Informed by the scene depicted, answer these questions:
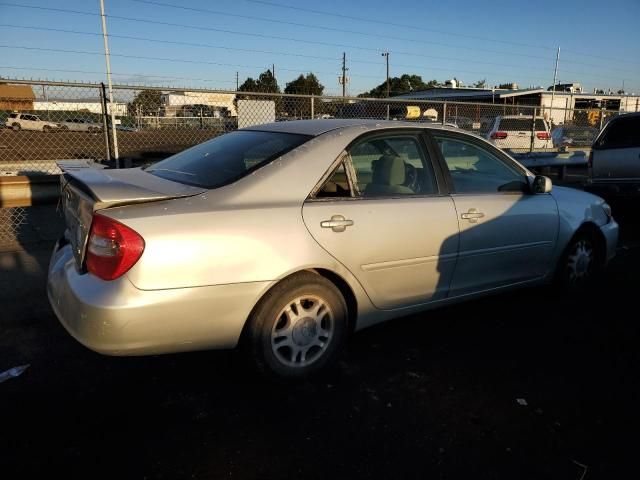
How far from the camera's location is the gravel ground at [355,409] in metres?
2.34

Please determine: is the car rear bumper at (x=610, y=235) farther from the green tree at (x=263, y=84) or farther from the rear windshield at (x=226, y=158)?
the green tree at (x=263, y=84)

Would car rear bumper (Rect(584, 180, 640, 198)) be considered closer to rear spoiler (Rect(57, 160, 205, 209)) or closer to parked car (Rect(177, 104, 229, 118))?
parked car (Rect(177, 104, 229, 118))

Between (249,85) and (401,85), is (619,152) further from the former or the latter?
(401,85)

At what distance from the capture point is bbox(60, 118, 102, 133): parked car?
338 inches

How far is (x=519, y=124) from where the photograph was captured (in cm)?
1449

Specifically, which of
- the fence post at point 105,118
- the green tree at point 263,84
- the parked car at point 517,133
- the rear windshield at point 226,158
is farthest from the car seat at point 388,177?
the green tree at point 263,84

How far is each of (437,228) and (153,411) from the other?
2.05m

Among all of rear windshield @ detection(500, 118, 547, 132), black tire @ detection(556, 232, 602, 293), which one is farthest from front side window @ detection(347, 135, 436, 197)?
rear windshield @ detection(500, 118, 547, 132)

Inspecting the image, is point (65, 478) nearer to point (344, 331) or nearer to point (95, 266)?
point (95, 266)

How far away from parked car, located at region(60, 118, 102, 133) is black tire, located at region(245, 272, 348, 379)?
6937 millimetres

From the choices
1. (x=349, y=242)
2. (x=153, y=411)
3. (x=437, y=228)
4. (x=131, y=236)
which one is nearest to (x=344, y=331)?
(x=349, y=242)

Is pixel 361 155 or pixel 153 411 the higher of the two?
pixel 361 155

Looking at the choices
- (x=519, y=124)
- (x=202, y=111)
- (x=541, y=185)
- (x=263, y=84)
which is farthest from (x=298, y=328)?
(x=263, y=84)

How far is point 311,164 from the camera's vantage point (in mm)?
3033
